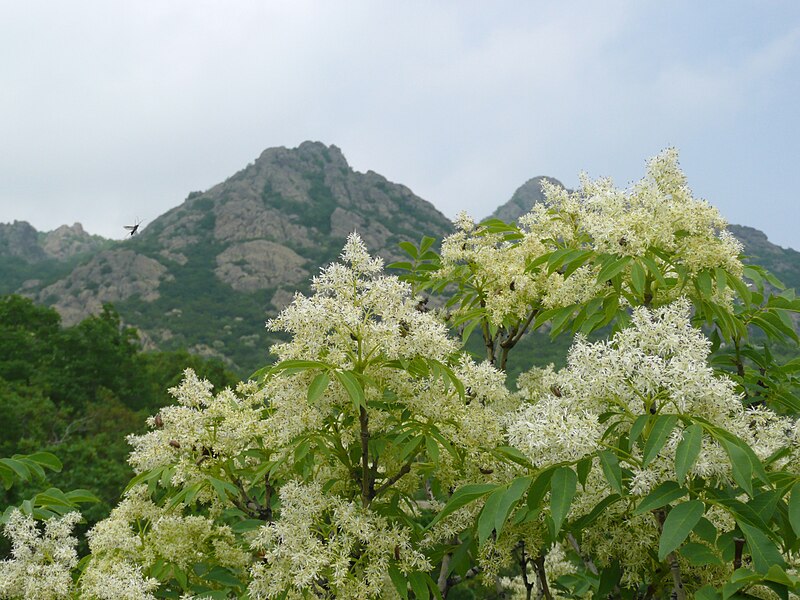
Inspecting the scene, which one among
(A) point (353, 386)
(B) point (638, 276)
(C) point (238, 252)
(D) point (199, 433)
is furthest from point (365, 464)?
(C) point (238, 252)

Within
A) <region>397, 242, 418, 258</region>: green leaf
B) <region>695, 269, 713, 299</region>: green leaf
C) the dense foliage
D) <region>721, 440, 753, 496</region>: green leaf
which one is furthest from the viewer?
the dense foliage

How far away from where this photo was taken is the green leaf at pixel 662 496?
220 cm

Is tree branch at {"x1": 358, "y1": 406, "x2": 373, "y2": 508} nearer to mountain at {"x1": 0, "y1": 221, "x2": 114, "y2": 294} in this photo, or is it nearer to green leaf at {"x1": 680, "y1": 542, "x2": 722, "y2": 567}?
green leaf at {"x1": 680, "y1": 542, "x2": 722, "y2": 567}

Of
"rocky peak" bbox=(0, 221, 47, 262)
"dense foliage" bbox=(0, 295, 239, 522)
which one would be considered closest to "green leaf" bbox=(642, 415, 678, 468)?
"dense foliage" bbox=(0, 295, 239, 522)

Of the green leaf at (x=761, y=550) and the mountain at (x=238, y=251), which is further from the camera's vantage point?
the mountain at (x=238, y=251)

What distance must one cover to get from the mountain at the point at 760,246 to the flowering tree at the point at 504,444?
17.1m

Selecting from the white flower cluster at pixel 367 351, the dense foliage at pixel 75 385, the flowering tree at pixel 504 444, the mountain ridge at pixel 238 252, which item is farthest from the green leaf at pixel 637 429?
the mountain ridge at pixel 238 252

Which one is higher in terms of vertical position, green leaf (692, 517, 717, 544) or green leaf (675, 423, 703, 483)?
green leaf (675, 423, 703, 483)

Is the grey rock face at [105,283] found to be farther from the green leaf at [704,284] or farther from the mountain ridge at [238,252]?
the green leaf at [704,284]

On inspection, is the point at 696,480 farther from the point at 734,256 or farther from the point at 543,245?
the point at 543,245

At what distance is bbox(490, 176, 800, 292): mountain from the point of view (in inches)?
2715

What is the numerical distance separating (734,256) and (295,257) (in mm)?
134331

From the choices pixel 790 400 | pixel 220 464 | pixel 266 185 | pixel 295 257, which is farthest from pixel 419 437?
pixel 266 185

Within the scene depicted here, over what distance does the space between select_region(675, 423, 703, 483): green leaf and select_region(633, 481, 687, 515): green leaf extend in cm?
16
